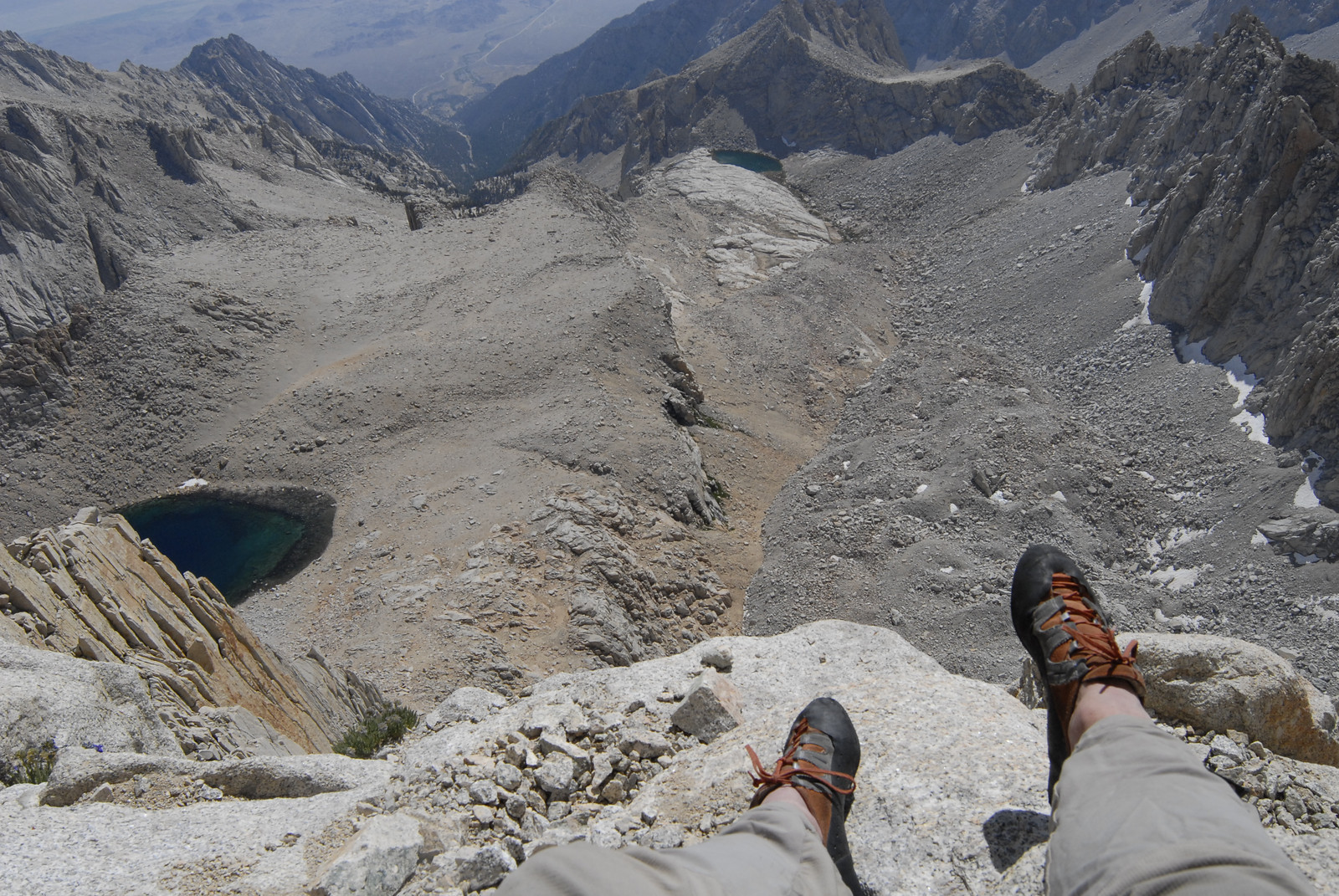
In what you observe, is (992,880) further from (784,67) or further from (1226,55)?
(784,67)

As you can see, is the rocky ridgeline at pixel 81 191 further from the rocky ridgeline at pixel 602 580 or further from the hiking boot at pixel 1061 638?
the hiking boot at pixel 1061 638

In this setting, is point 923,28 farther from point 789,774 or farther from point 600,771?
point 789,774

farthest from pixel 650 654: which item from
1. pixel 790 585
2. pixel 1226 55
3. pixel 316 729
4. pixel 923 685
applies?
pixel 1226 55

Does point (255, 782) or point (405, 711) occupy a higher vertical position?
point (255, 782)

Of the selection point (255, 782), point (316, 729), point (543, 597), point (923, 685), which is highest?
point (255, 782)

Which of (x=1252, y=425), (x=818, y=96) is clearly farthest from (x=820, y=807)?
(x=818, y=96)

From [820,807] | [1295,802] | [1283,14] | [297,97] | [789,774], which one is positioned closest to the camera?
[1295,802]
